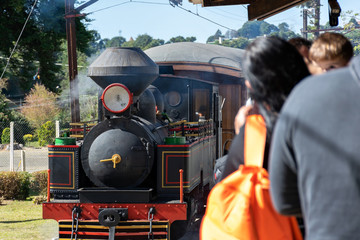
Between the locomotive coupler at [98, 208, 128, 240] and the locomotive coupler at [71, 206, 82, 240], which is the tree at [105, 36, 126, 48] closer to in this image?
the locomotive coupler at [71, 206, 82, 240]

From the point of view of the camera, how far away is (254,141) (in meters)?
1.99

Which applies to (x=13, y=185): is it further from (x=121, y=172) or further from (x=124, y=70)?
(x=124, y=70)

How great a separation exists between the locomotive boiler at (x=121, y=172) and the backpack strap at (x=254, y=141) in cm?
411

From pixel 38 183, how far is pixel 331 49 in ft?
35.3

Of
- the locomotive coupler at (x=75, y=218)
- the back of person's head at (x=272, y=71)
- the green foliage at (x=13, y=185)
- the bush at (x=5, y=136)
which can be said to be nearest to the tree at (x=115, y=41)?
the bush at (x=5, y=136)

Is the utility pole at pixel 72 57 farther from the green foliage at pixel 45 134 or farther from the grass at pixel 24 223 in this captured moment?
the green foliage at pixel 45 134

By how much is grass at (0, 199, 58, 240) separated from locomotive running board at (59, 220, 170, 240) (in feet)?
5.72

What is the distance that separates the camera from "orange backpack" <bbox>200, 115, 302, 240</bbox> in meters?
1.83

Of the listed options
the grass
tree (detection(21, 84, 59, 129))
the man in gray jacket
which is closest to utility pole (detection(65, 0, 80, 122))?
the grass

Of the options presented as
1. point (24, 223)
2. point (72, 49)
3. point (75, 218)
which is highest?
point (72, 49)

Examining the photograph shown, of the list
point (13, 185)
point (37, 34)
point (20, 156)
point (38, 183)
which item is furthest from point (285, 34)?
point (13, 185)

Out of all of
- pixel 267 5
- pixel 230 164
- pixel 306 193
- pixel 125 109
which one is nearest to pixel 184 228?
pixel 125 109

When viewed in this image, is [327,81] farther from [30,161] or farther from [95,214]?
[30,161]

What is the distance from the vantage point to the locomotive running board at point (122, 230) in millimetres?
6031
